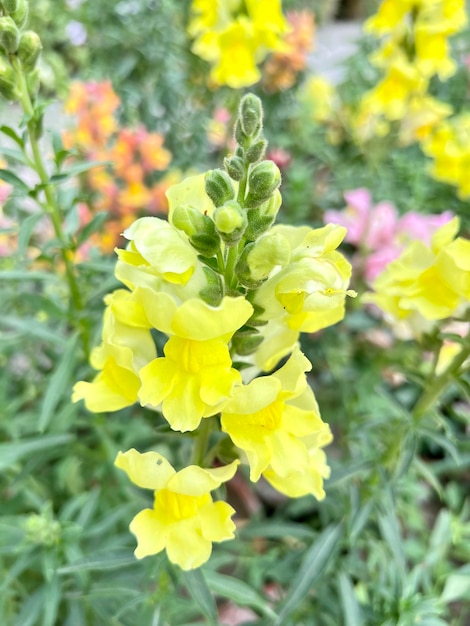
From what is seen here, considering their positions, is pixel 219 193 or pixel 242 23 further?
pixel 242 23

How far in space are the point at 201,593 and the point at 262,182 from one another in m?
0.63

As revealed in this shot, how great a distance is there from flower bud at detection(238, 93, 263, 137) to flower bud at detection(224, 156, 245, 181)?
3 centimetres

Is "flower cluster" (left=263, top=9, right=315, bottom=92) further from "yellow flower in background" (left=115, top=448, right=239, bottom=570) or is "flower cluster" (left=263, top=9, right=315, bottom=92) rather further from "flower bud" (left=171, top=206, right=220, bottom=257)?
"yellow flower in background" (left=115, top=448, right=239, bottom=570)

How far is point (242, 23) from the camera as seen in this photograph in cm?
148

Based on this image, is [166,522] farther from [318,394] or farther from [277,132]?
[277,132]

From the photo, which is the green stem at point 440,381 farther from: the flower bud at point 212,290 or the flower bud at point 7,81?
the flower bud at point 7,81

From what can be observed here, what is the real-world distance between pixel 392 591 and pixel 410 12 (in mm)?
1436

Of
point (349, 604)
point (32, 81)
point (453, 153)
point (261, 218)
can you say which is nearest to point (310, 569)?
point (349, 604)

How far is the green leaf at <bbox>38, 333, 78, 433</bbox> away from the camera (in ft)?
3.39

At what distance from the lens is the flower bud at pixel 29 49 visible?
0.85 m

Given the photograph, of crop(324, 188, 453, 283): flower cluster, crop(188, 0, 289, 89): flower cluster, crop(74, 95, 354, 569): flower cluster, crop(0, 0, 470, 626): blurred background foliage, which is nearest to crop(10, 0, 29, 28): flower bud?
crop(0, 0, 470, 626): blurred background foliage

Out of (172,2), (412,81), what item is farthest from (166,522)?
(172,2)

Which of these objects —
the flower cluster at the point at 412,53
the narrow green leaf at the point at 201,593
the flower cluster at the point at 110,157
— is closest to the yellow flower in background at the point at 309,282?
the narrow green leaf at the point at 201,593

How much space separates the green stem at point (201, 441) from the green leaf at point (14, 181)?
0.51m
